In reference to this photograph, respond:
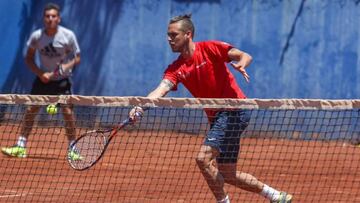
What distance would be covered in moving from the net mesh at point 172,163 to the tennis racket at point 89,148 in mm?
286

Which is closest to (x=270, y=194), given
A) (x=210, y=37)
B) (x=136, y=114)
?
(x=136, y=114)

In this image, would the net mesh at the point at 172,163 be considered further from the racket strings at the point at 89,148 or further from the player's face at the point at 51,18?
the player's face at the point at 51,18

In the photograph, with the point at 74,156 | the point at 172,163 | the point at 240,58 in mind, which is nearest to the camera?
the point at 240,58

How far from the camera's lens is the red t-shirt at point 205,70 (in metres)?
7.75

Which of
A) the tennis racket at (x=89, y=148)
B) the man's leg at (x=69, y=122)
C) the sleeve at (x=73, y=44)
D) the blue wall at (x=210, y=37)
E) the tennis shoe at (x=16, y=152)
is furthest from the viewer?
the blue wall at (x=210, y=37)

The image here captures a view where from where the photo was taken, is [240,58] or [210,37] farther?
[210,37]

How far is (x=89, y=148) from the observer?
817cm

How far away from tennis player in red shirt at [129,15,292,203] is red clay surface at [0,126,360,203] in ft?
3.81

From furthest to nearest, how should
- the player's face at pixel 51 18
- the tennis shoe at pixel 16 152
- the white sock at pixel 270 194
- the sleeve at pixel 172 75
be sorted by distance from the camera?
1. the player's face at pixel 51 18
2. the tennis shoe at pixel 16 152
3. the white sock at pixel 270 194
4. the sleeve at pixel 172 75

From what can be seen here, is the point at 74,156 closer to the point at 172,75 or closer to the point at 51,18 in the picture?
the point at 172,75

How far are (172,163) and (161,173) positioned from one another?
0.85 meters

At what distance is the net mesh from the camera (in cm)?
767

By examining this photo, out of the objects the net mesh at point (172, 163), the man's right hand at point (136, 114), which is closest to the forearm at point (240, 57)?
the net mesh at point (172, 163)

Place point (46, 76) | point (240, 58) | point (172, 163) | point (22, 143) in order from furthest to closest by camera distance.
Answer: point (46, 76), point (172, 163), point (22, 143), point (240, 58)
